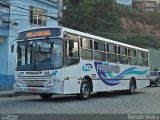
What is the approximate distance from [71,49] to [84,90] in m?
2.25

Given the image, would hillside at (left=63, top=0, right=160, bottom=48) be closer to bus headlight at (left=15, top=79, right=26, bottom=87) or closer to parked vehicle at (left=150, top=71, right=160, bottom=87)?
parked vehicle at (left=150, top=71, right=160, bottom=87)

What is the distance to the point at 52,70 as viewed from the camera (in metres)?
18.0

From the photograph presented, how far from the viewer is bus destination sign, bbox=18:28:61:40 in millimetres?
18562

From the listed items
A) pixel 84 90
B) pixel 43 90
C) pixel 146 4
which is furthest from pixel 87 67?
pixel 146 4

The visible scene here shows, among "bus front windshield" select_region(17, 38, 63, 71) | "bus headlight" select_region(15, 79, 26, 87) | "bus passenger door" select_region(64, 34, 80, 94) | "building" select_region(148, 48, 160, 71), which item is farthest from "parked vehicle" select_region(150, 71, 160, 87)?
"bus headlight" select_region(15, 79, 26, 87)

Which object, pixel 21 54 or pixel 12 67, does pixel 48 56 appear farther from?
pixel 12 67

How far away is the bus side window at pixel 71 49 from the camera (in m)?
18.6

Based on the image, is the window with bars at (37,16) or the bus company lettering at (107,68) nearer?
the bus company lettering at (107,68)

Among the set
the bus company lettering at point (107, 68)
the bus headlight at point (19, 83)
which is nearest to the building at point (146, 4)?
the bus company lettering at point (107, 68)

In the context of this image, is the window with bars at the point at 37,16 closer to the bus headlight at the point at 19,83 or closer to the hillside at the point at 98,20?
the hillside at the point at 98,20

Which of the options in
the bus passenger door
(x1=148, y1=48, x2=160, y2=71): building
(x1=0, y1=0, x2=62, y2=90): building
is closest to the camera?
the bus passenger door

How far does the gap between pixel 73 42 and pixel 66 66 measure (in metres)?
1.31

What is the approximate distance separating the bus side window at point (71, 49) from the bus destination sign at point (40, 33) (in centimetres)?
53

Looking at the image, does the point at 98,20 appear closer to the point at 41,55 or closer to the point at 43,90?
the point at 41,55
